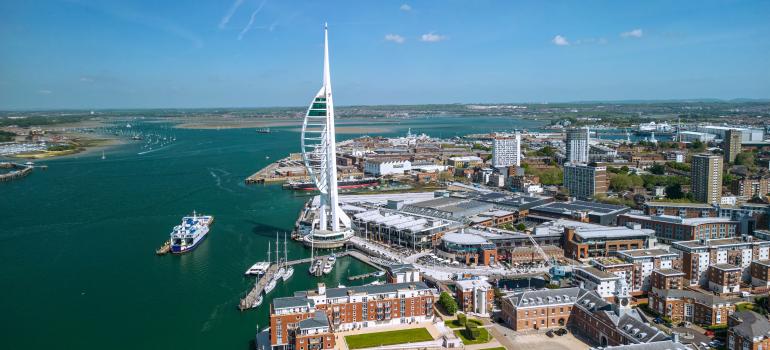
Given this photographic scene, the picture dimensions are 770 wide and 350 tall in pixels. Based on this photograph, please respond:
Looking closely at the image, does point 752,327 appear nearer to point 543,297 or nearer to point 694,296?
point 694,296

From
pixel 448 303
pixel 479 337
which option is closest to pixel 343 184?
pixel 448 303

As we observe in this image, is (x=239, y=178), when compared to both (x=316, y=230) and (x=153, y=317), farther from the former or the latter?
(x=153, y=317)

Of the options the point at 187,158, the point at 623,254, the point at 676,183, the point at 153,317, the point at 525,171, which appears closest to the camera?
the point at 153,317

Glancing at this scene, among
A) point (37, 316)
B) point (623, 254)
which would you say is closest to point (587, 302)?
point (623, 254)

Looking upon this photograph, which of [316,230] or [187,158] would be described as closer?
[316,230]

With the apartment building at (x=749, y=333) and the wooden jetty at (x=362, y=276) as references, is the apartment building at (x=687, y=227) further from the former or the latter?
the wooden jetty at (x=362, y=276)

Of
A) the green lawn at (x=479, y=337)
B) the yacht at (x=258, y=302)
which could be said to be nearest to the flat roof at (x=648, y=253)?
the green lawn at (x=479, y=337)

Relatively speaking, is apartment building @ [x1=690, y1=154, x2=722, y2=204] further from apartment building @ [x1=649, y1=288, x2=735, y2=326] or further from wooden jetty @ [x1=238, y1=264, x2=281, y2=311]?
wooden jetty @ [x1=238, y1=264, x2=281, y2=311]
